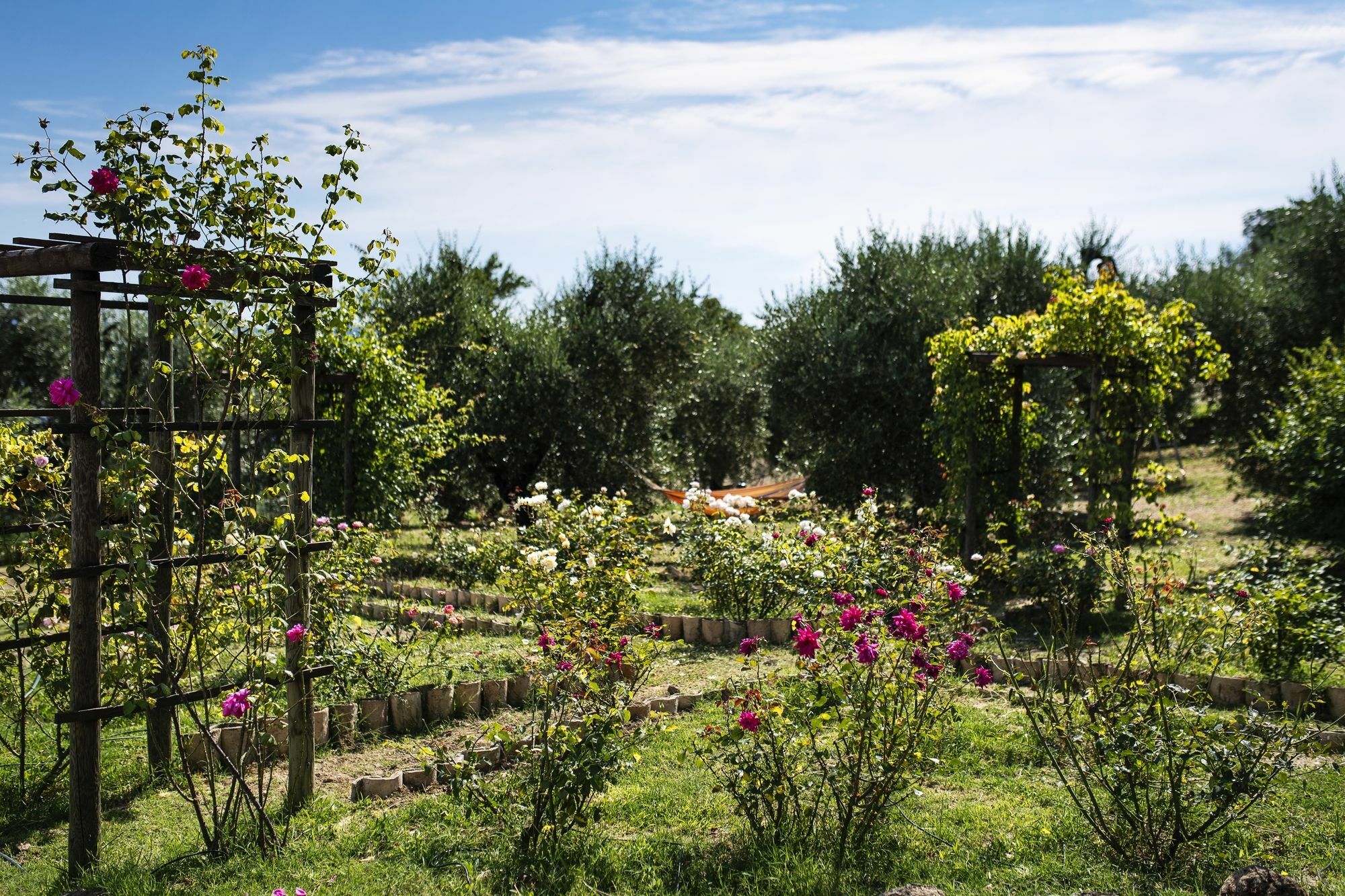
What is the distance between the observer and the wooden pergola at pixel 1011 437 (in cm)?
854

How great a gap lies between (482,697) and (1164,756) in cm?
337

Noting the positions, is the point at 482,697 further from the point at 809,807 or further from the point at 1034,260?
the point at 1034,260

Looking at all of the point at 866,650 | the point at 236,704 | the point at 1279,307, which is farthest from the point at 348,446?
the point at 1279,307

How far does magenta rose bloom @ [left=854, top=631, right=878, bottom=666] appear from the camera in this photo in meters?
3.25

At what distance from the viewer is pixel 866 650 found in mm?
3260

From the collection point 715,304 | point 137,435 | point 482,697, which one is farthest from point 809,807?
point 715,304

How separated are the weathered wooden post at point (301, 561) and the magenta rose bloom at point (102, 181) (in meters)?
0.75

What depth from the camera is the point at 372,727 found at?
4.85 m

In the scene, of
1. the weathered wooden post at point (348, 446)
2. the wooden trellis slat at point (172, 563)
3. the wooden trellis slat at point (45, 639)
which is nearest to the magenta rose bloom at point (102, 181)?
the wooden trellis slat at point (172, 563)

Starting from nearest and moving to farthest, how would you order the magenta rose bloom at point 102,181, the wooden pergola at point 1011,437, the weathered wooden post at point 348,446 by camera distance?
the magenta rose bloom at point 102,181
the wooden pergola at point 1011,437
the weathered wooden post at point 348,446

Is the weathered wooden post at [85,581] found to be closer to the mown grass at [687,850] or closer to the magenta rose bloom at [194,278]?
the mown grass at [687,850]

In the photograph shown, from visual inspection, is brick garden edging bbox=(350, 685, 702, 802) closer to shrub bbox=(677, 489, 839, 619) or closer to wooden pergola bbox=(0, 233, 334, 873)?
wooden pergola bbox=(0, 233, 334, 873)

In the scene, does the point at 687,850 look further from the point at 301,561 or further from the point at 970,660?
the point at 301,561

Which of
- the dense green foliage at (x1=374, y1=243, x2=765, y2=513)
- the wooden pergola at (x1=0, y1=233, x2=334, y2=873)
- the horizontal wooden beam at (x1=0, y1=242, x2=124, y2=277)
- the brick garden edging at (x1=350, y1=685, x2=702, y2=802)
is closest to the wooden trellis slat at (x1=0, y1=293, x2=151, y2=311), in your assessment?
the wooden pergola at (x1=0, y1=233, x2=334, y2=873)
